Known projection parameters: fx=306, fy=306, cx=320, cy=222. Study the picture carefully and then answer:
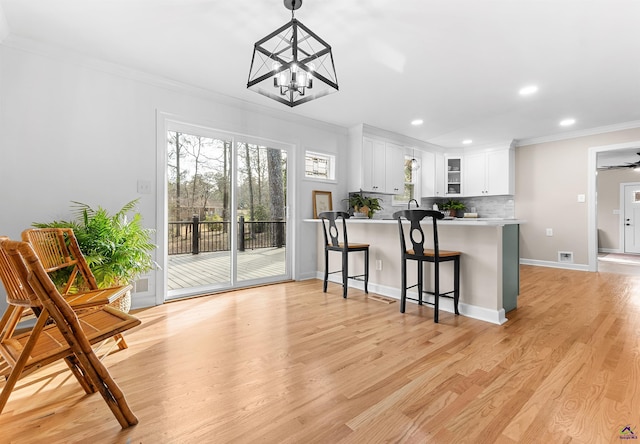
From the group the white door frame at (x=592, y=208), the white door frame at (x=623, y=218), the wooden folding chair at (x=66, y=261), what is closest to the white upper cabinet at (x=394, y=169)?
the white door frame at (x=592, y=208)

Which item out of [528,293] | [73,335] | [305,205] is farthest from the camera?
[305,205]

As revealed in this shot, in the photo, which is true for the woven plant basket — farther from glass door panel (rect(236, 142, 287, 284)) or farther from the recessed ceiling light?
the recessed ceiling light

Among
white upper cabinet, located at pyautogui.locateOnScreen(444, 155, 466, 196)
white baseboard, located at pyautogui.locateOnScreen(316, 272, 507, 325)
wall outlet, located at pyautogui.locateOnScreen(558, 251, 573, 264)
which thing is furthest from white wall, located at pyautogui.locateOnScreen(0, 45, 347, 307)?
wall outlet, located at pyautogui.locateOnScreen(558, 251, 573, 264)

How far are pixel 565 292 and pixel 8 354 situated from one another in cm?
505

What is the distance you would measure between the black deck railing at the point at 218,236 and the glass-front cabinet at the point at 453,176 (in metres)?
4.07

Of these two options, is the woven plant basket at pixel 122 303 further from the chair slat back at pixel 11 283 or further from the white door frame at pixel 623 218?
the white door frame at pixel 623 218

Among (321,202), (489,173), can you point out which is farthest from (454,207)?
(321,202)

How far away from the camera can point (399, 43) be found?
261 centimetres

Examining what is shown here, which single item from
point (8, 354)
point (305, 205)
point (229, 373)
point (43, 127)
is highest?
point (43, 127)

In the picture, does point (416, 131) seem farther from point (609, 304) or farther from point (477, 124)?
point (609, 304)

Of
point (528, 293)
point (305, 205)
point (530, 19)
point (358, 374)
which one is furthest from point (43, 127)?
point (528, 293)

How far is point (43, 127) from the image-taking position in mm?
2705

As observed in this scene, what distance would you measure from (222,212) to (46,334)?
2493 mm

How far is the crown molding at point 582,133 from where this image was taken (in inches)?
190
